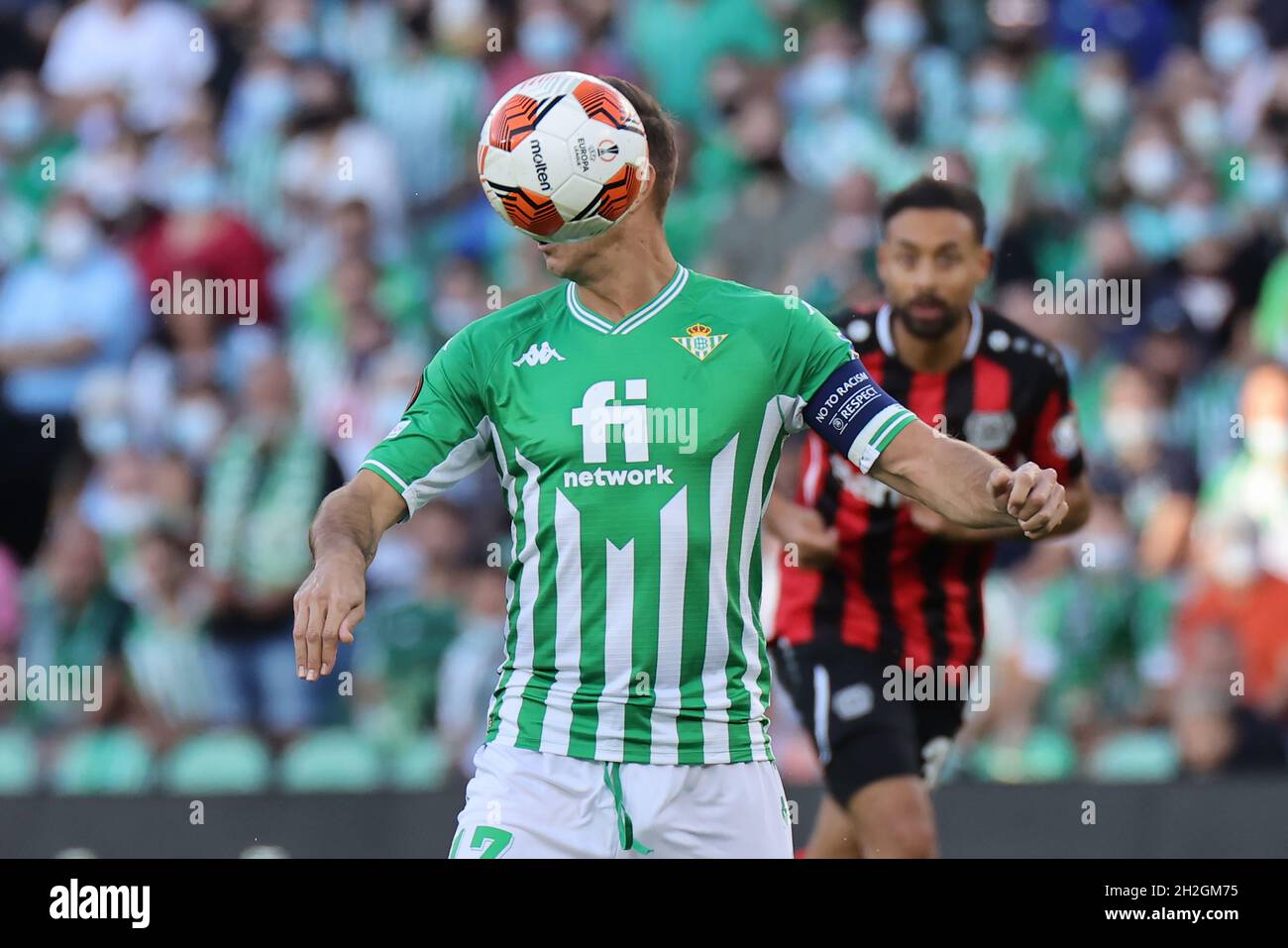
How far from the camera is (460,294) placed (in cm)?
973

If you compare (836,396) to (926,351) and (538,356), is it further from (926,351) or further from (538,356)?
(926,351)

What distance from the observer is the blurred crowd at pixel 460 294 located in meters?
8.73

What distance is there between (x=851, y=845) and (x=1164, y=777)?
2.91 meters

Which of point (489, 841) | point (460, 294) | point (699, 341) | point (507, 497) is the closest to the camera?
point (489, 841)

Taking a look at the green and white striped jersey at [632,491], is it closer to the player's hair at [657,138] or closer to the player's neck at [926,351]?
the player's hair at [657,138]

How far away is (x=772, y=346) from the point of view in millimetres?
4266

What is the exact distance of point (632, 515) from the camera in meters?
4.15

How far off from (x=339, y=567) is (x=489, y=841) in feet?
2.35

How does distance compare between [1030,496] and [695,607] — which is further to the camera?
[695,607]

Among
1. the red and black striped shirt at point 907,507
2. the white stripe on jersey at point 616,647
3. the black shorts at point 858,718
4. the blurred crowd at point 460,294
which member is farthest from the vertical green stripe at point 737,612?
the blurred crowd at point 460,294

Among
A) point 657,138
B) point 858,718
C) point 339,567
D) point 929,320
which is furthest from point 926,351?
point 339,567

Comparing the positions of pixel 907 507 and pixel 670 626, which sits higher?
pixel 907 507

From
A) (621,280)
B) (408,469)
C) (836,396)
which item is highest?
(621,280)

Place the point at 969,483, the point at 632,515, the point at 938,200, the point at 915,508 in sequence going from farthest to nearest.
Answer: the point at 938,200
the point at 915,508
the point at 632,515
the point at 969,483
